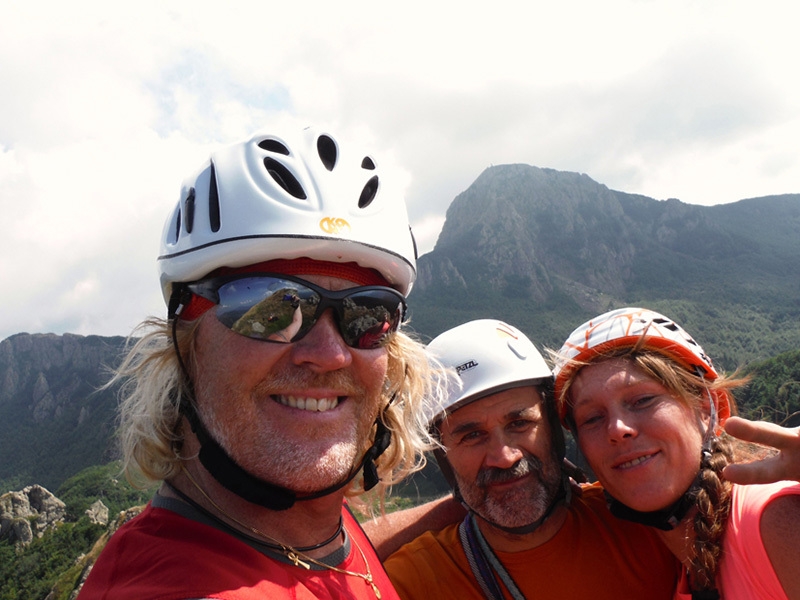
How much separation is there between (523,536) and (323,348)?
2540 mm

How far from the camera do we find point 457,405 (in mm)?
4324

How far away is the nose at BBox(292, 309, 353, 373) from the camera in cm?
278

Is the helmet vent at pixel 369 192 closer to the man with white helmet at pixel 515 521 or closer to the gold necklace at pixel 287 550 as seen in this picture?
the man with white helmet at pixel 515 521

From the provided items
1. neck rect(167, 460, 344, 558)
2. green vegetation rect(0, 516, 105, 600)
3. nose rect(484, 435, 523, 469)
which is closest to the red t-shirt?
neck rect(167, 460, 344, 558)

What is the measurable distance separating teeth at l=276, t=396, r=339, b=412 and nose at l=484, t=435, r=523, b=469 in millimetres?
1806

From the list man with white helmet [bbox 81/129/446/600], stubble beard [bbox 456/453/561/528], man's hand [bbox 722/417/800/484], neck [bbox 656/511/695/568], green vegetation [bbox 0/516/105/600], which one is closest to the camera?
man's hand [bbox 722/417/800/484]

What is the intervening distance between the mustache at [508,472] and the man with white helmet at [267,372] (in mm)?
1015

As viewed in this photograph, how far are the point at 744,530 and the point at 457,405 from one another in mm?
2209

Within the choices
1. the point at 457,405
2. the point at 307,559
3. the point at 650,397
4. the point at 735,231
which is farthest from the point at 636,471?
the point at 735,231

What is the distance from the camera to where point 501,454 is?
154 inches

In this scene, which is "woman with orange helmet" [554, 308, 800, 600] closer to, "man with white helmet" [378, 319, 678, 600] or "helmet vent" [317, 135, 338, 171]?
"man with white helmet" [378, 319, 678, 600]

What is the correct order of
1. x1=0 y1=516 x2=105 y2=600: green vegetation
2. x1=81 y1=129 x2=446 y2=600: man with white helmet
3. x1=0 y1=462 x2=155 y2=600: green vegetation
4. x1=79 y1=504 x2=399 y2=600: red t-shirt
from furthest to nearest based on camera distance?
x1=0 y1=516 x2=105 y2=600: green vegetation → x1=0 y1=462 x2=155 y2=600: green vegetation → x1=81 y1=129 x2=446 y2=600: man with white helmet → x1=79 y1=504 x2=399 y2=600: red t-shirt

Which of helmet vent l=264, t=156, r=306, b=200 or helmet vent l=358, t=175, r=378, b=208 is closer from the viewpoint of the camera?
helmet vent l=264, t=156, r=306, b=200

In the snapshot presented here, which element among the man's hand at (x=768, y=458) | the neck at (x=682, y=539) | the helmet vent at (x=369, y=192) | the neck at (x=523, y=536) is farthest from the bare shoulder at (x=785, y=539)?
the helmet vent at (x=369, y=192)
